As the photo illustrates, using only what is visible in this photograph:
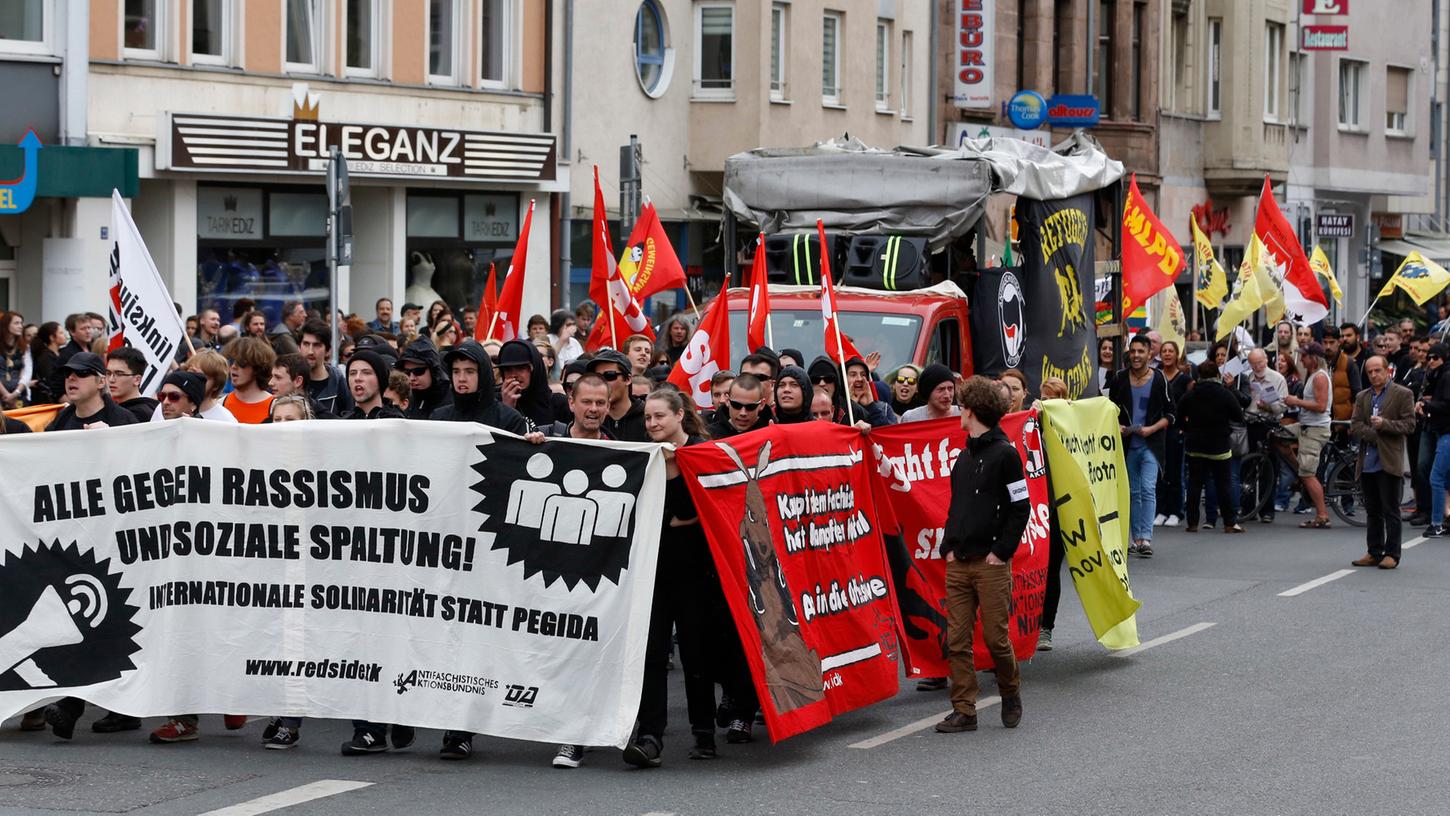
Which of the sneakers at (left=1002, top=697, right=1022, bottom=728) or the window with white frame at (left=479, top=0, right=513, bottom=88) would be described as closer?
the sneakers at (left=1002, top=697, right=1022, bottom=728)

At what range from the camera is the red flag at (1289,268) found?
2558 centimetres

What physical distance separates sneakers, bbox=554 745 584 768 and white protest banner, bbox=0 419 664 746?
0.08 m

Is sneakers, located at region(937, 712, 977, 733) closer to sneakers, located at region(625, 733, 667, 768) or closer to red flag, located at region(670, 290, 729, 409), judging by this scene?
sneakers, located at region(625, 733, 667, 768)

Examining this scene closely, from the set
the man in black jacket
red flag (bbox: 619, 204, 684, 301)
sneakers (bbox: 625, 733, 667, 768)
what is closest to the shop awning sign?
red flag (bbox: 619, 204, 684, 301)

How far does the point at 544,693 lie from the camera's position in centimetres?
970

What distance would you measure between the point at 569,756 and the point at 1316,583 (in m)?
8.73

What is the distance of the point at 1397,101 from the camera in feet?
185

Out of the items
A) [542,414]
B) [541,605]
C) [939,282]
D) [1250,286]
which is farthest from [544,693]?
[1250,286]

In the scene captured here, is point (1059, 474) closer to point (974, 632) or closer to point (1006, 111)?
point (974, 632)

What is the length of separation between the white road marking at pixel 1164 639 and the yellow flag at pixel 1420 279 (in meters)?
15.6

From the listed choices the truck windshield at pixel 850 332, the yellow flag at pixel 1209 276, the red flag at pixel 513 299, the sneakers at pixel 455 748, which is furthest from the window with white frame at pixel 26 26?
the sneakers at pixel 455 748

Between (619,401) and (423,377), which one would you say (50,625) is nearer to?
(423,377)

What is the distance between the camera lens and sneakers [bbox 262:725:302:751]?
396 inches

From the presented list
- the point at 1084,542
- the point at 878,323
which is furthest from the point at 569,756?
the point at 878,323
